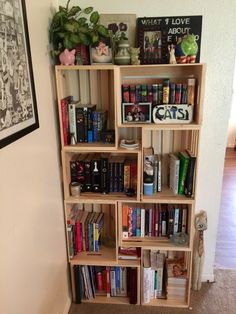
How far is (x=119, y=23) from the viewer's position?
1.67 meters

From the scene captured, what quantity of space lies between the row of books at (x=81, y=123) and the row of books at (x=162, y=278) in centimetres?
93

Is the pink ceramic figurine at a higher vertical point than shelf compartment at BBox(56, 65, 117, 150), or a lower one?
higher

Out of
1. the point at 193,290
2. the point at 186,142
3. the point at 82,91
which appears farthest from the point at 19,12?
the point at 193,290

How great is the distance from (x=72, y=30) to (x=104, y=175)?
2.87ft

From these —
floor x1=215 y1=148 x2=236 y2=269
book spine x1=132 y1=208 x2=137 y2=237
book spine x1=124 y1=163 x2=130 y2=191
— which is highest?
book spine x1=124 y1=163 x2=130 y2=191

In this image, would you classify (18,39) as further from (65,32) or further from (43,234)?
(43,234)

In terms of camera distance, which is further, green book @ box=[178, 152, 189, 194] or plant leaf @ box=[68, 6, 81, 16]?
green book @ box=[178, 152, 189, 194]

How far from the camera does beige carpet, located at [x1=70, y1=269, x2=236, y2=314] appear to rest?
6.22 feet

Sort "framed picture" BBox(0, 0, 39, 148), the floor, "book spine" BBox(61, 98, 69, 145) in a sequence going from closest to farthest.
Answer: "framed picture" BBox(0, 0, 39, 148), "book spine" BBox(61, 98, 69, 145), the floor

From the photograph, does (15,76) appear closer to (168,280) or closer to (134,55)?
(134,55)

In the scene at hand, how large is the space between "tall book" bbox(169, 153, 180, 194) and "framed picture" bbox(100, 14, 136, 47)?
82 centimetres

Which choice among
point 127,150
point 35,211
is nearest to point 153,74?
point 127,150

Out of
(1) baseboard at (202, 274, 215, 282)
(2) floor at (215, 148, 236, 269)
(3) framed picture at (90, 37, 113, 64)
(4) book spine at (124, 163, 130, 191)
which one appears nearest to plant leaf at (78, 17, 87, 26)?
(3) framed picture at (90, 37, 113, 64)

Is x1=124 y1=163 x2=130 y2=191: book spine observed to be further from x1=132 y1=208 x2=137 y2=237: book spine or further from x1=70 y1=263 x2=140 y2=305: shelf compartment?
x1=70 y1=263 x2=140 y2=305: shelf compartment
